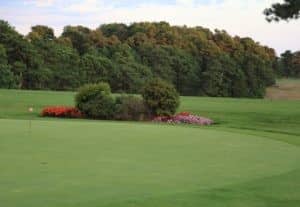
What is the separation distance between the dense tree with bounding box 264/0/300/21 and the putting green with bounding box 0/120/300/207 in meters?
10.1

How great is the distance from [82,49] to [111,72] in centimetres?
792

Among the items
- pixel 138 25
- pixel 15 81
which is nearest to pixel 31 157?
pixel 15 81

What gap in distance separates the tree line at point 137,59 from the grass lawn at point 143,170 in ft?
169

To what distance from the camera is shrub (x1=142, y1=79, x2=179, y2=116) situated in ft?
88.5

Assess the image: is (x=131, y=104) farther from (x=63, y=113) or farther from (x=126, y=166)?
(x=126, y=166)

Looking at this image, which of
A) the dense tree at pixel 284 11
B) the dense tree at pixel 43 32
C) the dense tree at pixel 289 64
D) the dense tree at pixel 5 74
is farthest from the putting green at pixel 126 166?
the dense tree at pixel 289 64

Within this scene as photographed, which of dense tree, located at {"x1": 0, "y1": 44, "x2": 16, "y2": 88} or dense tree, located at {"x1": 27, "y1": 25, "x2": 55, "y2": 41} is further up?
dense tree, located at {"x1": 27, "y1": 25, "x2": 55, "y2": 41}

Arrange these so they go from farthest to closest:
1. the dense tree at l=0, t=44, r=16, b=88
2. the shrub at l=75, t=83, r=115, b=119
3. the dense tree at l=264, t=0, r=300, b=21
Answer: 1. the dense tree at l=0, t=44, r=16, b=88
2. the shrub at l=75, t=83, r=115, b=119
3. the dense tree at l=264, t=0, r=300, b=21

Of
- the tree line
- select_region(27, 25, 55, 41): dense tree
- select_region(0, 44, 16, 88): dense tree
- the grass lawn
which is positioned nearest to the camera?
the grass lawn

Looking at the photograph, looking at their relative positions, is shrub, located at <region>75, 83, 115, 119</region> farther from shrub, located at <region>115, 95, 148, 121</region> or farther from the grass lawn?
the grass lawn

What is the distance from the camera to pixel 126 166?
30.8ft

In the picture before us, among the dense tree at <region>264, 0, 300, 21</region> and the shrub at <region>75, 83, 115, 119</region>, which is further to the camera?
the shrub at <region>75, 83, 115, 119</region>

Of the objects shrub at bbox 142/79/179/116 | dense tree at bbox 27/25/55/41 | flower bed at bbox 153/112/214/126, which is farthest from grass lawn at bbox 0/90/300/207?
dense tree at bbox 27/25/55/41

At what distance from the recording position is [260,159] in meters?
10.8
